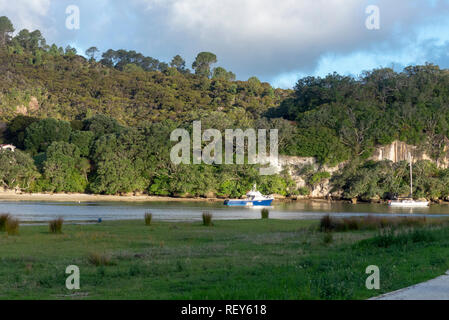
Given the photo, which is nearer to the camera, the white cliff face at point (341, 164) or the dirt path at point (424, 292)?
the dirt path at point (424, 292)

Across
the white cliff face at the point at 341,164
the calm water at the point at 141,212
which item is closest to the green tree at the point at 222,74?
the white cliff face at the point at 341,164

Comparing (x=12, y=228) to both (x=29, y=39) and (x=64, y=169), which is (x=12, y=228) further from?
(x=29, y=39)

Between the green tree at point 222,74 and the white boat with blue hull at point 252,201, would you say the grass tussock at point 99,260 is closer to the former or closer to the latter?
the white boat with blue hull at point 252,201

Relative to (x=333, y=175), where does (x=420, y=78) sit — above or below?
above

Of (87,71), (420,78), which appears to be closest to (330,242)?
(420,78)

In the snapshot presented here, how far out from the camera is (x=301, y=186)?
258ft

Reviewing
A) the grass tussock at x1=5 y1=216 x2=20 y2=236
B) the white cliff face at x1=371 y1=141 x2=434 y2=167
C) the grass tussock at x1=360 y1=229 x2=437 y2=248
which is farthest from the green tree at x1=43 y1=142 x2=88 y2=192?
the grass tussock at x1=360 y1=229 x2=437 y2=248

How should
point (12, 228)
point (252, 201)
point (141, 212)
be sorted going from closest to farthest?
point (12, 228), point (141, 212), point (252, 201)

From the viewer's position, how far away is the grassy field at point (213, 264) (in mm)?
10711

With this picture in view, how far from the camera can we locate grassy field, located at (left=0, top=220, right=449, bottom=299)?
10.7m

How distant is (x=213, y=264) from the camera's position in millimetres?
14961

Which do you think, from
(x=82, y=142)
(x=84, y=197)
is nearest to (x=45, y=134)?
(x=82, y=142)
